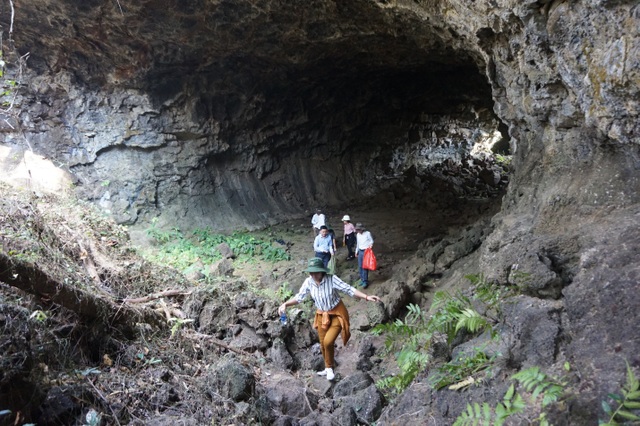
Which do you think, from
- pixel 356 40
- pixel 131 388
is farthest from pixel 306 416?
pixel 356 40

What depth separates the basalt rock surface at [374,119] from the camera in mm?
3867

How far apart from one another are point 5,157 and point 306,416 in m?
10.4

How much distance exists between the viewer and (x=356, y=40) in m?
10.9

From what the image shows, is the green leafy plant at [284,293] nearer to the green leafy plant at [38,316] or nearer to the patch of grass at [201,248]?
the patch of grass at [201,248]

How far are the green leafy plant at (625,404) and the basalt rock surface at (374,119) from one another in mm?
112

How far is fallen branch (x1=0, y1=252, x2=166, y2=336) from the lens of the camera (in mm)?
3527

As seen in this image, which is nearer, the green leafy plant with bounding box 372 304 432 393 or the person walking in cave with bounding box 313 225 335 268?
the green leafy plant with bounding box 372 304 432 393

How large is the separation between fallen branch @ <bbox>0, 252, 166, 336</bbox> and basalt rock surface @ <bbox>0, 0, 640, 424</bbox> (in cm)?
178

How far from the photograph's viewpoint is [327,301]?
5188 mm

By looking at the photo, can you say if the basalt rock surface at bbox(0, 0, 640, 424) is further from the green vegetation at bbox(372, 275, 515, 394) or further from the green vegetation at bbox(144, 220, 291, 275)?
the green vegetation at bbox(144, 220, 291, 275)

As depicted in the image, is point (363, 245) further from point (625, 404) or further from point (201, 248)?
point (625, 404)

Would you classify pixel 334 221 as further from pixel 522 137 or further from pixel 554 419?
pixel 554 419

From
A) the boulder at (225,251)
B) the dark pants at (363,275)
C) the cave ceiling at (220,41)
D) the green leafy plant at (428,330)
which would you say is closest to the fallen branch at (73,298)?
the green leafy plant at (428,330)

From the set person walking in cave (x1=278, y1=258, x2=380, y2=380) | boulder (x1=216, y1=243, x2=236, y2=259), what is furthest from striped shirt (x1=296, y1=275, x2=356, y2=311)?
boulder (x1=216, y1=243, x2=236, y2=259)
